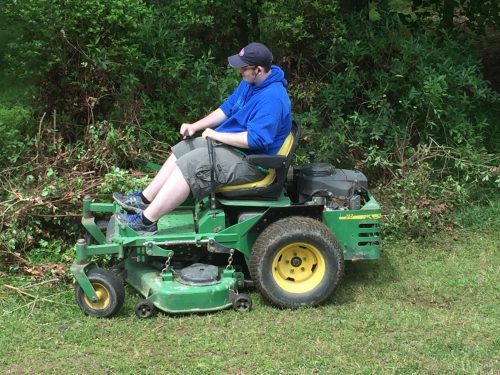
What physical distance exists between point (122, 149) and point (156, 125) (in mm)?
451

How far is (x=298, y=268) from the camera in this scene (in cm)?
505

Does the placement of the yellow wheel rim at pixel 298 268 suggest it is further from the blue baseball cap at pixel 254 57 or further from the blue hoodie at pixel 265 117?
the blue baseball cap at pixel 254 57

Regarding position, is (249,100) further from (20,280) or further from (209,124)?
(20,280)

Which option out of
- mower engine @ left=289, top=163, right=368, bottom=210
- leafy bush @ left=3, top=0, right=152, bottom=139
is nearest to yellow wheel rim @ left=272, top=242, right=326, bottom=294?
mower engine @ left=289, top=163, right=368, bottom=210

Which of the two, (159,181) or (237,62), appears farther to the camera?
(159,181)

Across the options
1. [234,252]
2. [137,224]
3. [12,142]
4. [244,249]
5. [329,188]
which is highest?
[12,142]

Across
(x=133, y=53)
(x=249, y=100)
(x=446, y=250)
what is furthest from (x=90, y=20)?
(x=446, y=250)

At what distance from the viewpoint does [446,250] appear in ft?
19.9

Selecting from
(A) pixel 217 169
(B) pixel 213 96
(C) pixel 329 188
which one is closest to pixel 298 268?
(C) pixel 329 188

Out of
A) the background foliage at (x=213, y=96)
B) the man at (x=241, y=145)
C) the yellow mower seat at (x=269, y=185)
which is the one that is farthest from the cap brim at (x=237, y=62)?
the background foliage at (x=213, y=96)

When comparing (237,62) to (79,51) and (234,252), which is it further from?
(79,51)

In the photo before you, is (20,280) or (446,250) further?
(446,250)

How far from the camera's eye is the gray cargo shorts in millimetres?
4949

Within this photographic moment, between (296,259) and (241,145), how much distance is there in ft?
2.86
